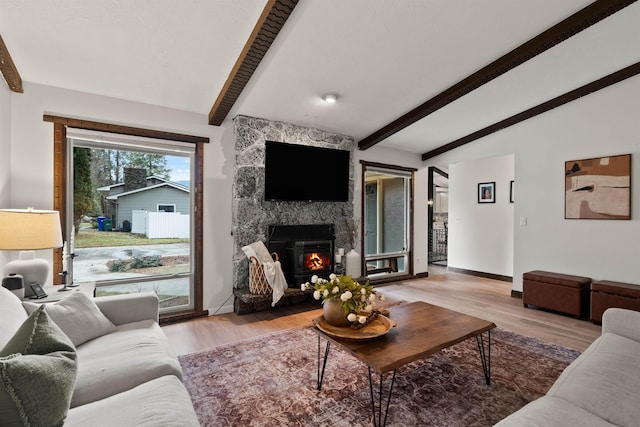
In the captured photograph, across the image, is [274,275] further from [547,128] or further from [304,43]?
[547,128]

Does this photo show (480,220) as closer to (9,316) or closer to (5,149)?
(9,316)

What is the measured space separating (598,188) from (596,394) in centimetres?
360

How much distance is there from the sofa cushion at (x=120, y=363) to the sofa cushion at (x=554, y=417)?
1601mm

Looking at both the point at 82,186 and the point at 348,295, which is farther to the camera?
the point at 82,186

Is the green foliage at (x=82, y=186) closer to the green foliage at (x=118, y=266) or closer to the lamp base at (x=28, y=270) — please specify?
the green foliage at (x=118, y=266)

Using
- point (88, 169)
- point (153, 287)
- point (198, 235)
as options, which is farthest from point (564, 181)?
point (88, 169)

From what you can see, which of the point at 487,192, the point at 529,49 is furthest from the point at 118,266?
the point at 487,192

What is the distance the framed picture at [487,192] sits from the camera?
5996 millimetres

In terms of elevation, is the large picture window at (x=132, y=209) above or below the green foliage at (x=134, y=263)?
above

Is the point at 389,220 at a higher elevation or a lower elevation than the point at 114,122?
lower

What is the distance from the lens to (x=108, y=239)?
3.35 meters

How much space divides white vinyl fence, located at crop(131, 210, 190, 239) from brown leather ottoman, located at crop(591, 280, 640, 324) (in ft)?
16.2

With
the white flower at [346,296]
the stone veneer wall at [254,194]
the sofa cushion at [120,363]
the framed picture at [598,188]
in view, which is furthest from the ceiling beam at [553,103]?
the sofa cushion at [120,363]

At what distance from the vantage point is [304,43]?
104 inches
